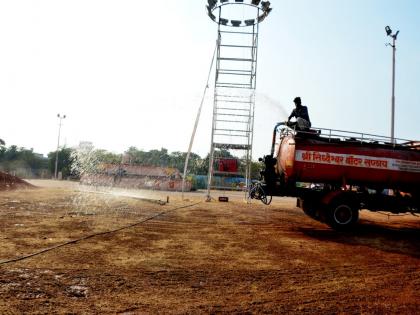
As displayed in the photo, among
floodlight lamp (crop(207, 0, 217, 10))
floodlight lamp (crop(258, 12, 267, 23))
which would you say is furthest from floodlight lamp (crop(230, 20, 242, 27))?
floodlight lamp (crop(207, 0, 217, 10))

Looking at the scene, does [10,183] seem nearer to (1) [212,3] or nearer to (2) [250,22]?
(1) [212,3]

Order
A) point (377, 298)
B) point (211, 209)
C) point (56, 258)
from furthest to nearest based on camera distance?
point (211, 209) → point (56, 258) → point (377, 298)

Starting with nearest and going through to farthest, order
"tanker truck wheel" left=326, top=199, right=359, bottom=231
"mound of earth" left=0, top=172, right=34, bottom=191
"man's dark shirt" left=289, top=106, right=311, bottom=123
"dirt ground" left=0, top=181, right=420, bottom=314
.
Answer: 1. "dirt ground" left=0, top=181, right=420, bottom=314
2. "tanker truck wheel" left=326, top=199, right=359, bottom=231
3. "man's dark shirt" left=289, top=106, right=311, bottom=123
4. "mound of earth" left=0, top=172, right=34, bottom=191

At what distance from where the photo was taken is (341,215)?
11.3 m

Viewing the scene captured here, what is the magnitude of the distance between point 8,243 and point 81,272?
2.42 metres

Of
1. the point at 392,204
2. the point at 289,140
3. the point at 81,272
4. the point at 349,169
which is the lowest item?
the point at 81,272

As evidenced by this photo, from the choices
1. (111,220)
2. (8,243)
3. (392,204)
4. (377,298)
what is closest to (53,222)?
(111,220)

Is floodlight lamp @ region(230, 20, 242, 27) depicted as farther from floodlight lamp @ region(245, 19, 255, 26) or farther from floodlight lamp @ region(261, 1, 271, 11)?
floodlight lamp @ region(261, 1, 271, 11)

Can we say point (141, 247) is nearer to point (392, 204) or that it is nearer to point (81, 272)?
point (81, 272)

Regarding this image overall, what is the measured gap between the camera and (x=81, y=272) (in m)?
6.01

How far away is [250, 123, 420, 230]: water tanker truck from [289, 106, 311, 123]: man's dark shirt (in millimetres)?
561

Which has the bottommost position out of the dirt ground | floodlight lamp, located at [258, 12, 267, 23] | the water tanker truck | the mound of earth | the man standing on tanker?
Result: the dirt ground

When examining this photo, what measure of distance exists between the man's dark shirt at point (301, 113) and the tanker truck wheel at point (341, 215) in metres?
2.80

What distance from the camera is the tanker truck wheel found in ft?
36.8
